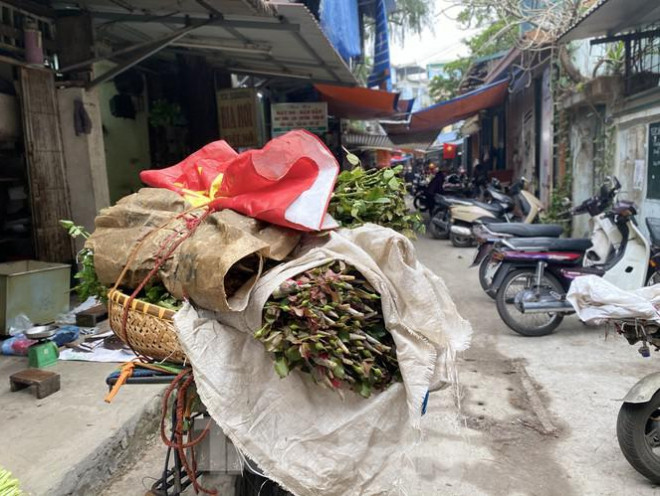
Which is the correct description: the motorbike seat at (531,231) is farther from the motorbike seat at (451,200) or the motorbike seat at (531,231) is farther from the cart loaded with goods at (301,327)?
the motorbike seat at (451,200)

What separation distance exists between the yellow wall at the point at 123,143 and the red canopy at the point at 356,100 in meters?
3.39

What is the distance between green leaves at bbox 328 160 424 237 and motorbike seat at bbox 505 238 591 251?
3.40m

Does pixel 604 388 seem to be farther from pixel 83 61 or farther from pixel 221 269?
pixel 83 61

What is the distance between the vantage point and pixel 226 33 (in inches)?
244

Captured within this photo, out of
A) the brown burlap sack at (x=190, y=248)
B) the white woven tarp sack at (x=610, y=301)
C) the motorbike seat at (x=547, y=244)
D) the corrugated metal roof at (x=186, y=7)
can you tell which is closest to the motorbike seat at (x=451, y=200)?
the motorbike seat at (x=547, y=244)

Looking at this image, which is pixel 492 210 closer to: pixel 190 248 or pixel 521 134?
pixel 521 134

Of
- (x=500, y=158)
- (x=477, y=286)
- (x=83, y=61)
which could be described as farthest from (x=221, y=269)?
(x=500, y=158)

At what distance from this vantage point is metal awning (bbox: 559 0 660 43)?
5.52m

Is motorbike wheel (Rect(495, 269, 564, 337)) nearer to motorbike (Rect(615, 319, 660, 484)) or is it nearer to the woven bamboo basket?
motorbike (Rect(615, 319, 660, 484))

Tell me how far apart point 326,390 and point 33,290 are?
408 centimetres

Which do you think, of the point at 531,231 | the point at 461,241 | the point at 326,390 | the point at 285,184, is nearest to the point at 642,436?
the point at 326,390

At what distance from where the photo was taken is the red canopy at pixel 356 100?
33.6ft

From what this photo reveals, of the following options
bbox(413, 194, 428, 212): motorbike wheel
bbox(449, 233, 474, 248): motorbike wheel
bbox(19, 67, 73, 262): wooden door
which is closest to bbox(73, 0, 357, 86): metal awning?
bbox(19, 67, 73, 262): wooden door

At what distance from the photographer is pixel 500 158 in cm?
1644
